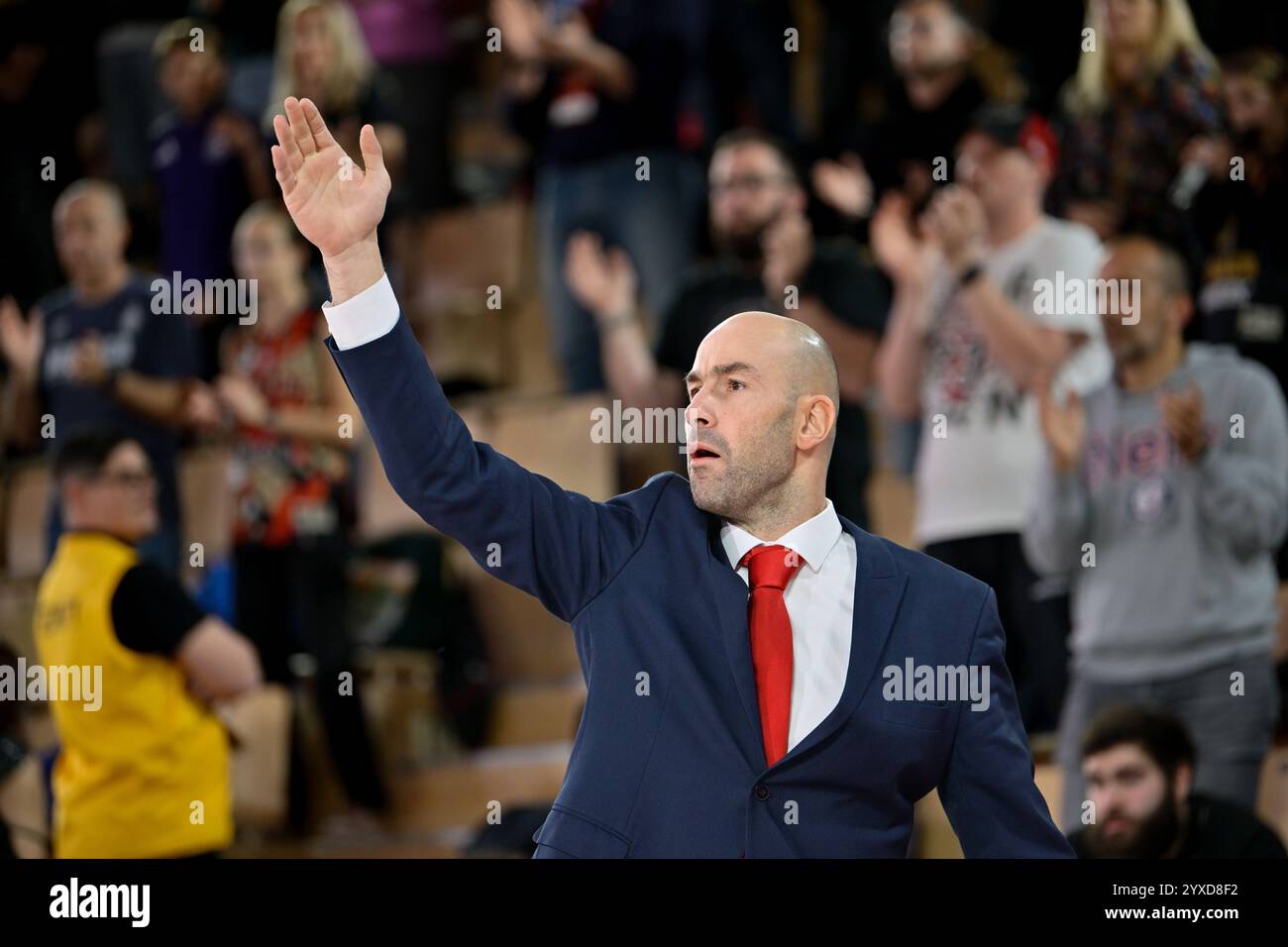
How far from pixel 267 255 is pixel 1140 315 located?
2.72 m

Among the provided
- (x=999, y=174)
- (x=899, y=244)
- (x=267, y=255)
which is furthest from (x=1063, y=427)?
(x=267, y=255)

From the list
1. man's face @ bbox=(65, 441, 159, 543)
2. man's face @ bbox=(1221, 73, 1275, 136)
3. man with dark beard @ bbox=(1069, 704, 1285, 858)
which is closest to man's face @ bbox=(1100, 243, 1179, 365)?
man's face @ bbox=(1221, 73, 1275, 136)

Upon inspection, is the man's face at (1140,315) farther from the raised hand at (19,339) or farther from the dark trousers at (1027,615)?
the raised hand at (19,339)

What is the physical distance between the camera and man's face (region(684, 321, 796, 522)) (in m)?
2.91

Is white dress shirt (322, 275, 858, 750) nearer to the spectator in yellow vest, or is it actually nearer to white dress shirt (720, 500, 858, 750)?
white dress shirt (720, 500, 858, 750)

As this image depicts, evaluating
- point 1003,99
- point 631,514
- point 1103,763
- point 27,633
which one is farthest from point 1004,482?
point 27,633

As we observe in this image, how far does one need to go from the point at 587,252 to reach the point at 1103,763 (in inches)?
103

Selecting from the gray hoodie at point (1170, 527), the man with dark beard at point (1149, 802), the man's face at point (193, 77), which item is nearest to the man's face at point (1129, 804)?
the man with dark beard at point (1149, 802)

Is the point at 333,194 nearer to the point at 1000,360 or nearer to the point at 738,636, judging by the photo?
the point at 738,636

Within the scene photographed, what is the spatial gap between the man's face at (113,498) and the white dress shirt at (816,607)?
2.43 m

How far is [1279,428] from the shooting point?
472cm

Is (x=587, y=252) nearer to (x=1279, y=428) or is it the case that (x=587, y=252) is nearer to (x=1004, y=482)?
(x=1004, y=482)

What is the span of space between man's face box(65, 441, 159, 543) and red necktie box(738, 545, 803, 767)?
250 centimetres

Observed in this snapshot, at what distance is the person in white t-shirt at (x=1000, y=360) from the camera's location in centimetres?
512
